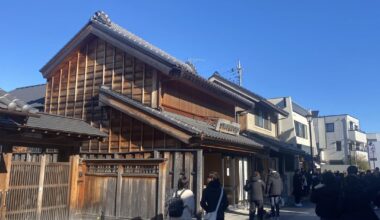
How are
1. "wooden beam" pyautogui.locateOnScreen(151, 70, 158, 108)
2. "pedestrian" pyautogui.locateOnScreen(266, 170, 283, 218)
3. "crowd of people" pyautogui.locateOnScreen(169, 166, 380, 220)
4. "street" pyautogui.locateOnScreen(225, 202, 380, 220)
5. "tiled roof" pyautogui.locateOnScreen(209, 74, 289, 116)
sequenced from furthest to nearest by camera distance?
"tiled roof" pyautogui.locateOnScreen(209, 74, 289, 116) < "wooden beam" pyautogui.locateOnScreen(151, 70, 158, 108) < "street" pyautogui.locateOnScreen(225, 202, 380, 220) < "pedestrian" pyautogui.locateOnScreen(266, 170, 283, 218) < "crowd of people" pyautogui.locateOnScreen(169, 166, 380, 220)

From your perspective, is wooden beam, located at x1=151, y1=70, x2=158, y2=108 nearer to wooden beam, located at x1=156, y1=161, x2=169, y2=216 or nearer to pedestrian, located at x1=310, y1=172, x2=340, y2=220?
wooden beam, located at x1=156, y1=161, x2=169, y2=216

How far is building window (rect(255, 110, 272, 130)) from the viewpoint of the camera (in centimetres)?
2303

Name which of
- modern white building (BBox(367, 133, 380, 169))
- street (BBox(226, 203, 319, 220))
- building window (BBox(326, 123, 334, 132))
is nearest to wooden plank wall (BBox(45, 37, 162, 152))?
street (BBox(226, 203, 319, 220))

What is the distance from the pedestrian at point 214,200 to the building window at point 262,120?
15.9 m

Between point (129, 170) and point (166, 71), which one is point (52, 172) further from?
point (166, 71)

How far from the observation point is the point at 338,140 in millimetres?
50438

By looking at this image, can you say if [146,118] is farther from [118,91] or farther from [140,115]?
[118,91]

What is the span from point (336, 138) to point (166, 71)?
43.9 m

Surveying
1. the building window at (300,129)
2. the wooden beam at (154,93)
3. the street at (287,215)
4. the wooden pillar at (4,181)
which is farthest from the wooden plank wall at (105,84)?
the building window at (300,129)

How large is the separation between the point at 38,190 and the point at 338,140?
4836 centimetres

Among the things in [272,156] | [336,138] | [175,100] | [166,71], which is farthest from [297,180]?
[336,138]

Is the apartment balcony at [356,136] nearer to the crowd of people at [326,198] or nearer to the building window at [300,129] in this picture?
the building window at [300,129]

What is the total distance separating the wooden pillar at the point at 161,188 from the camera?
998 cm

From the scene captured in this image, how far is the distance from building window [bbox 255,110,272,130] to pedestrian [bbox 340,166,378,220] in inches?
677
